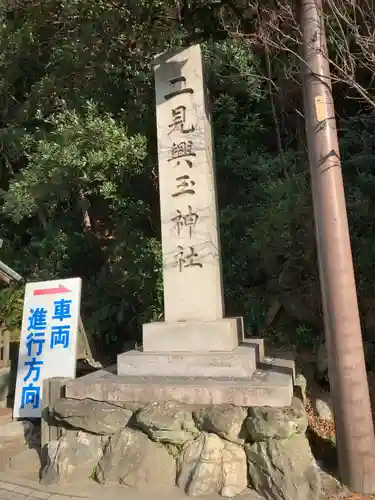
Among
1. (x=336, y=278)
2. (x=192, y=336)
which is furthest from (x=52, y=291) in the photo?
(x=336, y=278)

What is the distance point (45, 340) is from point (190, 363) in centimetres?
234

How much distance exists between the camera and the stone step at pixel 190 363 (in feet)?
14.2

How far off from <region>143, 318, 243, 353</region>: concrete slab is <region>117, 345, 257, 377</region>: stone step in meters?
0.12

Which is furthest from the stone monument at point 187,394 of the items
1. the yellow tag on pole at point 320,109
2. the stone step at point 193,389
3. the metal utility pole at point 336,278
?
the yellow tag on pole at point 320,109

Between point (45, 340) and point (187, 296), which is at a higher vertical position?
point (187, 296)

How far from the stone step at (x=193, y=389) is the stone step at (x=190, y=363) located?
0.32 feet

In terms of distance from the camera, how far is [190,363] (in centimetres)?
450

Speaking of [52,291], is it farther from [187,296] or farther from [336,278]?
[336,278]

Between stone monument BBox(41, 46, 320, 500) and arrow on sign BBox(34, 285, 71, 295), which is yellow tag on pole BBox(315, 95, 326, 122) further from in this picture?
arrow on sign BBox(34, 285, 71, 295)

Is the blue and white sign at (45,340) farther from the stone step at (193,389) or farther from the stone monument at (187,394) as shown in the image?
the stone step at (193,389)

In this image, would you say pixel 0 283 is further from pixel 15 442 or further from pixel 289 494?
pixel 289 494

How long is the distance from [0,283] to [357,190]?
761 centimetres

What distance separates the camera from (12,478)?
4.14 m

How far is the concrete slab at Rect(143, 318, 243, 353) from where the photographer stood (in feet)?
15.2
